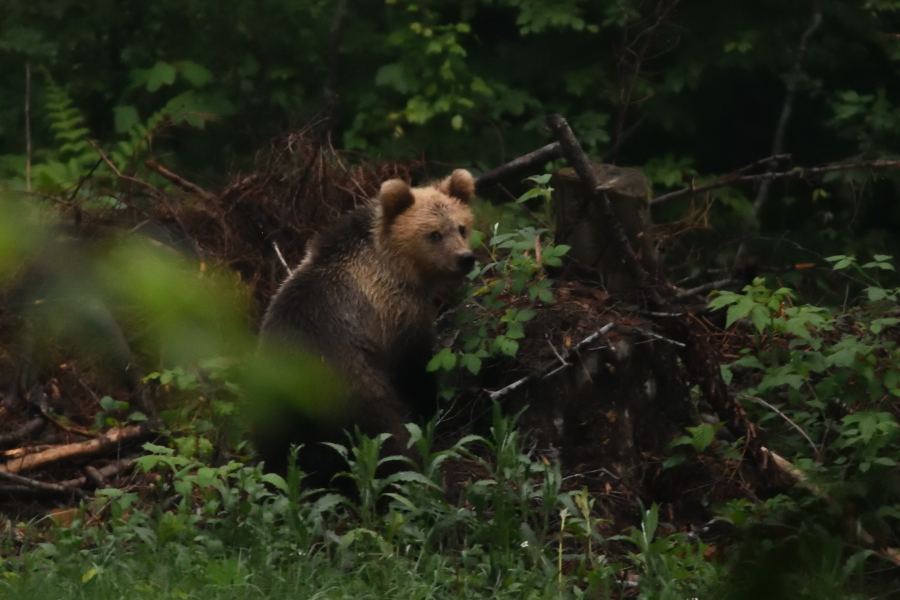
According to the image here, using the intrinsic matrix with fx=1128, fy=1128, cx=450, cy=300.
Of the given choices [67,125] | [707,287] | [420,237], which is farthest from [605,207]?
[67,125]

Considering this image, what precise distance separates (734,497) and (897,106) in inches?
174

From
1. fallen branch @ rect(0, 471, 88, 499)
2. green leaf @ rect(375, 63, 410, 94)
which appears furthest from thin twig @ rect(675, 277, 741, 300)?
A: green leaf @ rect(375, 63, 410, 94)

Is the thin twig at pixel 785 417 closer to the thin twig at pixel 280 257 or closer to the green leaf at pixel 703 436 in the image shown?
the green leaf at pixel 703 436

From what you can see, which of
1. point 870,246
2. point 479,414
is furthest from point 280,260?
point 870,246

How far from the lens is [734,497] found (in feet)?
17.4

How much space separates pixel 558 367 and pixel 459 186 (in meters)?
1.23

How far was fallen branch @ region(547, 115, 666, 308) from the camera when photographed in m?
5.48

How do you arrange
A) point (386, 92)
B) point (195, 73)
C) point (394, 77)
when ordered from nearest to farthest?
point (394, 77)
point (195, 73)
point (386, 92)

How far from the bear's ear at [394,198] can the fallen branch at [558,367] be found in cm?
108

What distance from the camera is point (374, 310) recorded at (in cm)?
555

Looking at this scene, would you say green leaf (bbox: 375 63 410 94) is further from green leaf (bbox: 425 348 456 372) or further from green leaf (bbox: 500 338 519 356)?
green leaf (bbox: 500 338 519 356)

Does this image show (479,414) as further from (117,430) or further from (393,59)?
(393,59)

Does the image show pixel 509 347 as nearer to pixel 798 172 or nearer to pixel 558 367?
pixel 558 367

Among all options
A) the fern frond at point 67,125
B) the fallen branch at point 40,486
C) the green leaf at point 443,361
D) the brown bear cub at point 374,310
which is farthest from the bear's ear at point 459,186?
Answer: the fern frond at point 67,125
